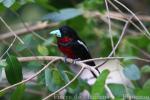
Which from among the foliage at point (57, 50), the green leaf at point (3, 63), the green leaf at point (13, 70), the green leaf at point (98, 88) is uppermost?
the green leaf at point (98, 88)

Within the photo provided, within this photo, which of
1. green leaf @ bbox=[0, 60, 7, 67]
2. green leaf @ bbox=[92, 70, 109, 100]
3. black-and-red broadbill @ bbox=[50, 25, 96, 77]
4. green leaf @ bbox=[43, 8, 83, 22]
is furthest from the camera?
green leaf @ bbox=[43, 8, 83, 22]

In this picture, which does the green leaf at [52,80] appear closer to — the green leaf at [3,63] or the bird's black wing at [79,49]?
the green leaf at [3,63]

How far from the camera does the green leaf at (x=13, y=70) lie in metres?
2.84

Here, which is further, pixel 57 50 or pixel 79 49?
pixel 57 50

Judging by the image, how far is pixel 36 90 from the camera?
4.64 meters

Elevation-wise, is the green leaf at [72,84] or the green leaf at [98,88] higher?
the green leaf at [98,88]

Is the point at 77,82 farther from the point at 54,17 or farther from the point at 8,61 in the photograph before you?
the point at 54,17

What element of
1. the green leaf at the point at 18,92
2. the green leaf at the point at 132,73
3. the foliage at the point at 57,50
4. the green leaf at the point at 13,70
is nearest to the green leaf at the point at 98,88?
the foliage at the point at 57,50

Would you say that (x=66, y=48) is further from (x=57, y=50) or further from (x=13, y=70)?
(x=13, y=70)

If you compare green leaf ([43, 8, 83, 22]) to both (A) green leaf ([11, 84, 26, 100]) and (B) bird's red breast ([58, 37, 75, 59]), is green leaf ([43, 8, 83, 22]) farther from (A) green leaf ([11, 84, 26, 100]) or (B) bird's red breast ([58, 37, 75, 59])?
(A) green leaf ([11, 84, 26, 100])

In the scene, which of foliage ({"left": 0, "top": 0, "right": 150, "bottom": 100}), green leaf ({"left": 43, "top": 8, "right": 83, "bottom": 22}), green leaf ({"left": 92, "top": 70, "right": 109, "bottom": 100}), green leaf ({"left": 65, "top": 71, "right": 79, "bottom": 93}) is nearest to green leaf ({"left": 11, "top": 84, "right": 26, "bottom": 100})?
foliage ({"left": 0, "top": 0, "right": 150, "bottom": 100})

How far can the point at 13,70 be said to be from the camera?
113 inches

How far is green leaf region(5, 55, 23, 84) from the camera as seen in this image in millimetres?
2844

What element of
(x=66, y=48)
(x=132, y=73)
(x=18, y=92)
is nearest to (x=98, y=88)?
(x=18, y=92)
